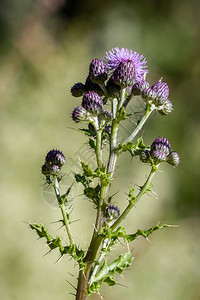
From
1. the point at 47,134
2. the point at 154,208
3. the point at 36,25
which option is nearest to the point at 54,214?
the point at 47,134

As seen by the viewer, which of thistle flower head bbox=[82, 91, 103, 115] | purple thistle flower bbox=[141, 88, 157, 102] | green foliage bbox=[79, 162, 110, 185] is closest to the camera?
green foliage bbox=[79, 162, 110, 185]

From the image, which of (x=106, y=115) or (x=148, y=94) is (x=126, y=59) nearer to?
(x=148, y=94)

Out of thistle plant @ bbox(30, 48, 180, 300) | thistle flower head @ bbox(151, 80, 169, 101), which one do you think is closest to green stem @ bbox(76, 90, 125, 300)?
thistle plant @ bbox(30, 48, 180, 300)

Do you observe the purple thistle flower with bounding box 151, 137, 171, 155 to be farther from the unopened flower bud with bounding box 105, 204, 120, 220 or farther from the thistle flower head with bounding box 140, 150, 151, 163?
the unopened flower bud with bounding box 105, 204, 120, 220

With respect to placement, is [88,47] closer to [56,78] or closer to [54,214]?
[56,78]

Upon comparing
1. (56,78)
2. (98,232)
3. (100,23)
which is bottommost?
(98,232)

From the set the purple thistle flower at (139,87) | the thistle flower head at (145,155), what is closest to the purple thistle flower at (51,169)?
the thistle flower head at (145,155)

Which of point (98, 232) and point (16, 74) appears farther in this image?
point (16, 74)
